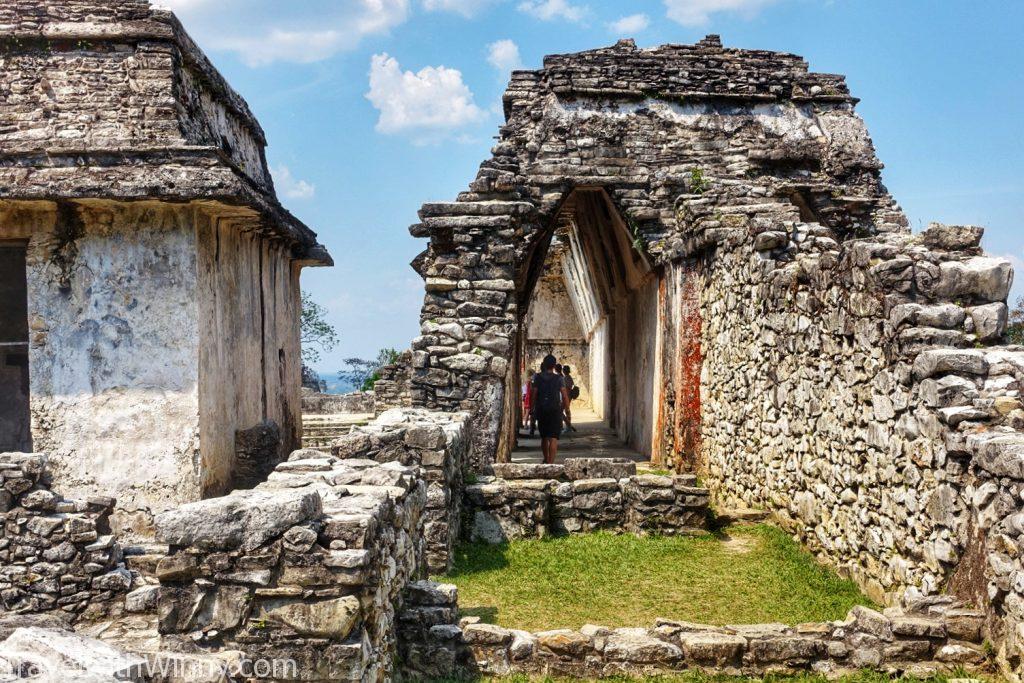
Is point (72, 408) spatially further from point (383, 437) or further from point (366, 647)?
Answer: point (366, 647)

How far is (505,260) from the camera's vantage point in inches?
419

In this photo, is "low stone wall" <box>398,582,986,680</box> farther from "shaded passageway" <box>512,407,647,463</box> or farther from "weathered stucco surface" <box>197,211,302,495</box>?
"shaded passageway" <box>512,407,647,463</box>

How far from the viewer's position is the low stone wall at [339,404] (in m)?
21.8

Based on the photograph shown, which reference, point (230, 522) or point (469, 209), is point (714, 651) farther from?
point (469, 209)

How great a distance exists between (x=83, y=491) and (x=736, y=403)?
7269mm

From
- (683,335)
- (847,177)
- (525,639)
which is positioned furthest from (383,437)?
(847,177)

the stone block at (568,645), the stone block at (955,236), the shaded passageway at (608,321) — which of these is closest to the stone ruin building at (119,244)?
the stone block at (568,645)

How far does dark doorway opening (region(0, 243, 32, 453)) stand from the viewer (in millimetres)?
12711

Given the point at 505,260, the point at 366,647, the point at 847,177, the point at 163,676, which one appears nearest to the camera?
the point at 163,676

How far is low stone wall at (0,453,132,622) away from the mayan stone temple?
0.02 metres

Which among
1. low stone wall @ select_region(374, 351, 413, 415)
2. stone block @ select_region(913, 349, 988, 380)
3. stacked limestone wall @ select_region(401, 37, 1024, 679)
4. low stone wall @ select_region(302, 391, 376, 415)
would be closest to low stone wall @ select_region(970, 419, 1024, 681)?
stacked limestone wall @ select_region(401, 37, 1024, 679)

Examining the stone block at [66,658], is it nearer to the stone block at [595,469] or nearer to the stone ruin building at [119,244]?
the stone block at [595,469]

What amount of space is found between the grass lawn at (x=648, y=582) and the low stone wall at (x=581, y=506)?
174mm

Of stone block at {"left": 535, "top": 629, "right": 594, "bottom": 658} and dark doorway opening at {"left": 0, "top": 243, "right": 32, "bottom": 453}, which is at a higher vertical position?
dark doorway opening at {"left": 0, "top": 243, "right": 32, "bottom": 453}
